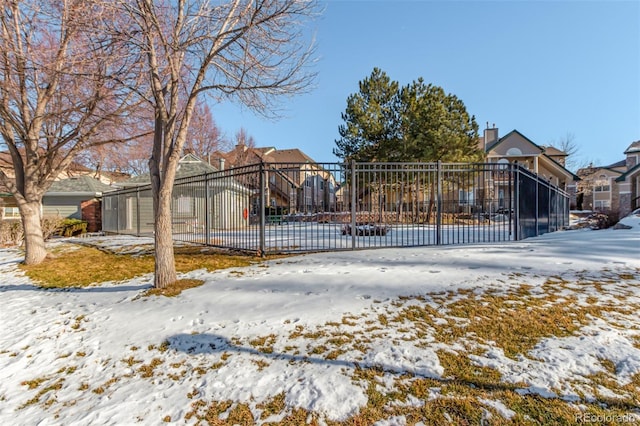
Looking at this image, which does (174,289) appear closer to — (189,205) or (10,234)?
(189,205)

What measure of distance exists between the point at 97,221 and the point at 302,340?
801 inches

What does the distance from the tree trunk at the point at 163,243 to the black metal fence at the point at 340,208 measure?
2237mm

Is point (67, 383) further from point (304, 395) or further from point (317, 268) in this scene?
point (317, 268)

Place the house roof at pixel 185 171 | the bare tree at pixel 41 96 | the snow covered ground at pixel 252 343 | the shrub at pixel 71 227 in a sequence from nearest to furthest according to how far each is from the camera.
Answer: the snow covered ground at pixel 252 343 → the bare tree at pixel 41 96 → the shrub at pixel 71 227 → the house roof at pixel 185 171

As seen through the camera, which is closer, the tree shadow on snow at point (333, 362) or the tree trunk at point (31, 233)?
the tree shadow on snow at point (333, 362)

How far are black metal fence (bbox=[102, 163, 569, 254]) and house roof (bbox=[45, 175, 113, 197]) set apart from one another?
10.9 ft

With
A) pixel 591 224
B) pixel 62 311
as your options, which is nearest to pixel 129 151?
pixel 62 311

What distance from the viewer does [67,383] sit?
108 inches

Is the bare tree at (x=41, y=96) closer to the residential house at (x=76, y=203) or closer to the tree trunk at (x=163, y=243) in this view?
the tree trunk at (x=163, y=243)

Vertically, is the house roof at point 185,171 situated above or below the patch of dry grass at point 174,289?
above

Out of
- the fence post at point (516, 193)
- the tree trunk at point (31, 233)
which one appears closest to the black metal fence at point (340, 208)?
the fence post at point (516, 193)

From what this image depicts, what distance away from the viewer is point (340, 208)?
8.95 metres

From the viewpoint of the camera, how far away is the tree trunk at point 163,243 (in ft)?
15.5

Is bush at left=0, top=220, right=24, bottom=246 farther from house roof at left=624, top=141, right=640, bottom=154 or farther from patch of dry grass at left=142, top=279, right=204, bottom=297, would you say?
house roof at left=624, top=141, right=640, bottom=154
